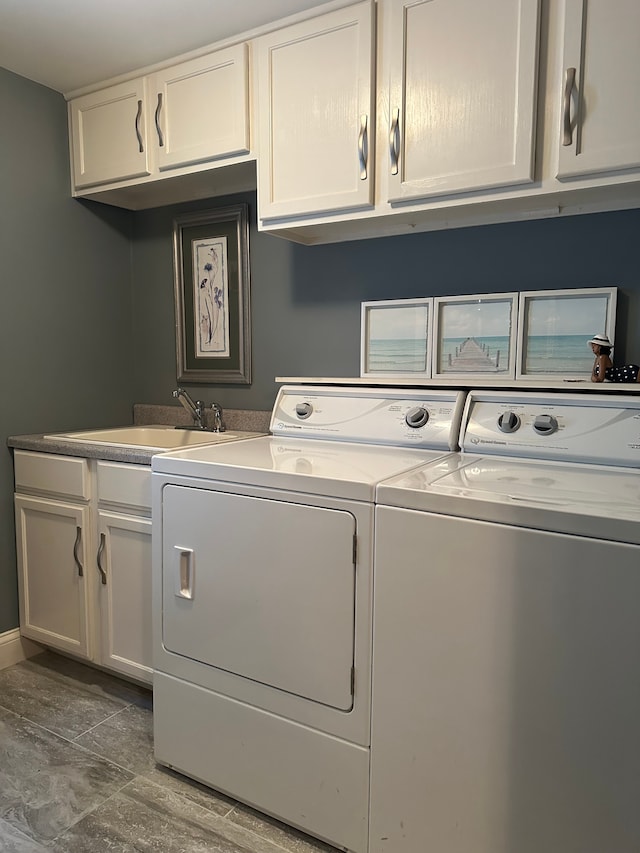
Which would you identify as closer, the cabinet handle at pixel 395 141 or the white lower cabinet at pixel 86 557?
the cabinet handle at pixel 395 141

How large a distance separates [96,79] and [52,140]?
→ 1.00 ft

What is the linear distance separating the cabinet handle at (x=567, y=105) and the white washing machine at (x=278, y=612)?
72 cm

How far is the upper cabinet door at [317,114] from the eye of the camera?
1698 mm

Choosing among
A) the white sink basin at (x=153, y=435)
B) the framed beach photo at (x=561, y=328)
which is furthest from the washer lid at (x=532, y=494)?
the white sink basin at (x=153, y=435)

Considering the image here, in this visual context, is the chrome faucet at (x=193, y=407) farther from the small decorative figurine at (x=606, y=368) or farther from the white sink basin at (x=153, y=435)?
the small decorative figurine at (x=606, y=368)

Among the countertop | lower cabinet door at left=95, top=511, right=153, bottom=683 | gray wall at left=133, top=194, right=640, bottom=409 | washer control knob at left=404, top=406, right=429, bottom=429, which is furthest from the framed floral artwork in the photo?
washer control knob at left=404, top=406, right=429, bottom=429

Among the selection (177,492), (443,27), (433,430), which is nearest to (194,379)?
(177,492)

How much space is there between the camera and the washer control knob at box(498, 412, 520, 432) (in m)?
1.59

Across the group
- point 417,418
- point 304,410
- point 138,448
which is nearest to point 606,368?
point 417,418

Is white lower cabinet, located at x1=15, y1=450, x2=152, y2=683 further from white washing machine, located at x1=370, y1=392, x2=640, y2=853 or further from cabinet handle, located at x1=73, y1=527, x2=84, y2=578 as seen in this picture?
white washing machine, located at x1=370, y1=392, x2=640, y2=853

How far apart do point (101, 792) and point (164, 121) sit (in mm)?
2223

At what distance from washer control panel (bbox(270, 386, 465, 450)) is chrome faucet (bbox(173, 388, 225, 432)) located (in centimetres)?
48

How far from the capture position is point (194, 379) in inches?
103

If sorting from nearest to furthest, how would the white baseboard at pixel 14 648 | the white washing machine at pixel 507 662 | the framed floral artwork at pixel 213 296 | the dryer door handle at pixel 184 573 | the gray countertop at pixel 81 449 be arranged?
the white washing machine at pixel 507 662 → the dryer door handle at pixel 184 573 → the gray countertop at pixel 81 449 → the white baseboard at pixel 14 648 → the framed floral artwork at pixel 213 296
